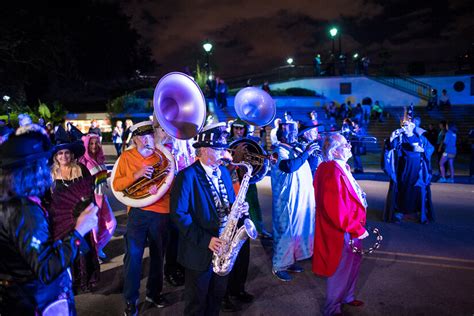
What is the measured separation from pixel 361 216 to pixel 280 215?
1.41 m

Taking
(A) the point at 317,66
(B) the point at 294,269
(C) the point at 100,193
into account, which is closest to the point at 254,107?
(B) the point at 294,269

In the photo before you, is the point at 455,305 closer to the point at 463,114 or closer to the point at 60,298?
the point at 60,298

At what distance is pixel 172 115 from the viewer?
3881 millimetres

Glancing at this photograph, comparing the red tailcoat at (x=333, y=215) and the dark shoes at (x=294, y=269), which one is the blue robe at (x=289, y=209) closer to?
the dark shoes at (x=294, y=269)

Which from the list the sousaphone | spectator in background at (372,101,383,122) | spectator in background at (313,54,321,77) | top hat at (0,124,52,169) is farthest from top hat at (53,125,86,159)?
spectator in background at (313,54,321,77)

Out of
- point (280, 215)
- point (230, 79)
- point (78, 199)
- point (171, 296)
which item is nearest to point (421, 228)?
point (280, 215)

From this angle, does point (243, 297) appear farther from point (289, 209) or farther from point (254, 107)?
point (254, 107)

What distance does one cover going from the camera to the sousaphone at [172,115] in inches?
148

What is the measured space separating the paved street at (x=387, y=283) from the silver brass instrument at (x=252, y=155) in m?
1.43

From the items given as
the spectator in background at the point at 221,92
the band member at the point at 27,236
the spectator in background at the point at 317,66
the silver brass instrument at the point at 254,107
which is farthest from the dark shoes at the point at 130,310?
the spectator in background at the point at 317,66

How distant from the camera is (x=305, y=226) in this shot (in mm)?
5160

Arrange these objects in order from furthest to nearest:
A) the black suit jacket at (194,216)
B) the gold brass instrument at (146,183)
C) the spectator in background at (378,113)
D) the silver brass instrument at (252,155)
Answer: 1. the spectator in background at (378,113)
2. the silver brass instrument at (252,155)
3. the gold brass instrument at (146,183)
4. the black suit jacket at (194,216)

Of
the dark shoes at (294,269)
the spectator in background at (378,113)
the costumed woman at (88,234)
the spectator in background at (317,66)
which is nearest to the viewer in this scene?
the costumed woman at (88,234)

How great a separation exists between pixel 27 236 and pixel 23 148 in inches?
19.5
